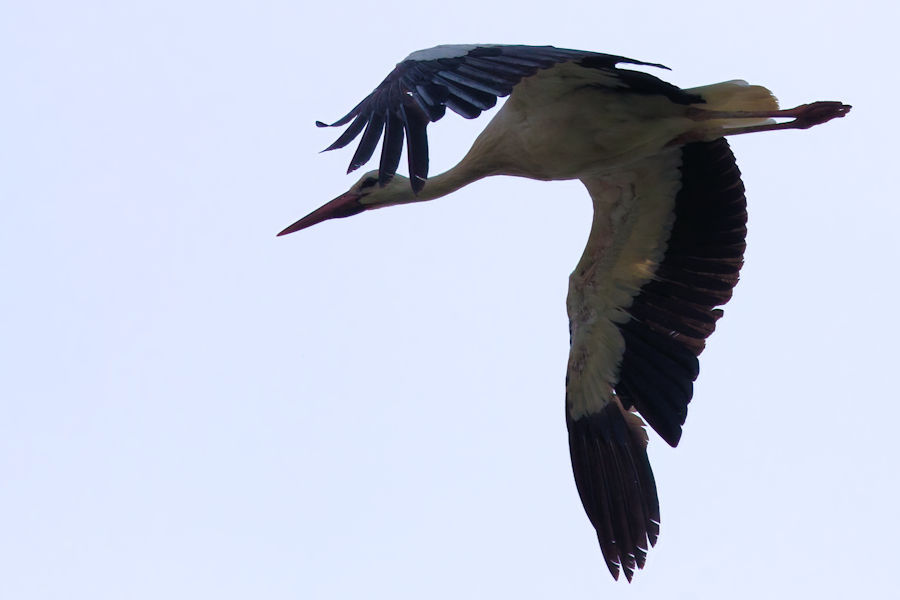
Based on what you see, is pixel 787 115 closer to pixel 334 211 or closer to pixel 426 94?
pixel 426 94

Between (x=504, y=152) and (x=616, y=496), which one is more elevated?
(x=504, y=152)

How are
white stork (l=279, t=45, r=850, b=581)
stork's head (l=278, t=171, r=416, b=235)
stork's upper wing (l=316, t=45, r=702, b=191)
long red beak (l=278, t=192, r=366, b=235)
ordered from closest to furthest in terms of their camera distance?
stork's upper wing (l=316, t=45, r=702, b=191)
white stork (l=279, t=45, r=850, b=581)
stork's head (l=278, t=171, r=416, b=235)
long red beak (l=278, t=192, r=366, b=235)

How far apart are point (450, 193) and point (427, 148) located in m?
1.84

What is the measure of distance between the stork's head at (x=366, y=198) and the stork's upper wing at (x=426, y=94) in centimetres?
163

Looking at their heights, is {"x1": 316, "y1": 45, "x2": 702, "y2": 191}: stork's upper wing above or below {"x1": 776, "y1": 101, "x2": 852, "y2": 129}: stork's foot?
below

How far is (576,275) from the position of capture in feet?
23.3

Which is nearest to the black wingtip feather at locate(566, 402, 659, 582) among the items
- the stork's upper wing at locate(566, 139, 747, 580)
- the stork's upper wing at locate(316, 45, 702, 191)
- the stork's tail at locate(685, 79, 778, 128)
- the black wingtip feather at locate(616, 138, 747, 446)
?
the stork's upper wing at locate(566, 139, 747, 580)

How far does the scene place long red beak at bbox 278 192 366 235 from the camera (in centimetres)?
711

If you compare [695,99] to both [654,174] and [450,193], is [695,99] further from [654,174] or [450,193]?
[450,193]

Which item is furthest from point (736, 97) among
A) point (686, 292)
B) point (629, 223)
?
point (686, 292)

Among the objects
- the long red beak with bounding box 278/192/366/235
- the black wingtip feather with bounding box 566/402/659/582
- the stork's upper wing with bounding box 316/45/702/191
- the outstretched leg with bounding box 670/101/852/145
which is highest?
the outstretched leg with bounding box 670/101/852/145

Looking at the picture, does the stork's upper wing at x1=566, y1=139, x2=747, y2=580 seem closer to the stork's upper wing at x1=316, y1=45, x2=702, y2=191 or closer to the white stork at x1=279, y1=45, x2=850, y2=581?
the white stork at x1=279, y1=45, x2=850, y2=581

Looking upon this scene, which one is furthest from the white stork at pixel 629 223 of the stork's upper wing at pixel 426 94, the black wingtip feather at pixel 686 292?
the stork's upper wing at pixel 426 94

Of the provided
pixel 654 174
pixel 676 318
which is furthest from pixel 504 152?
pixel 676 318
